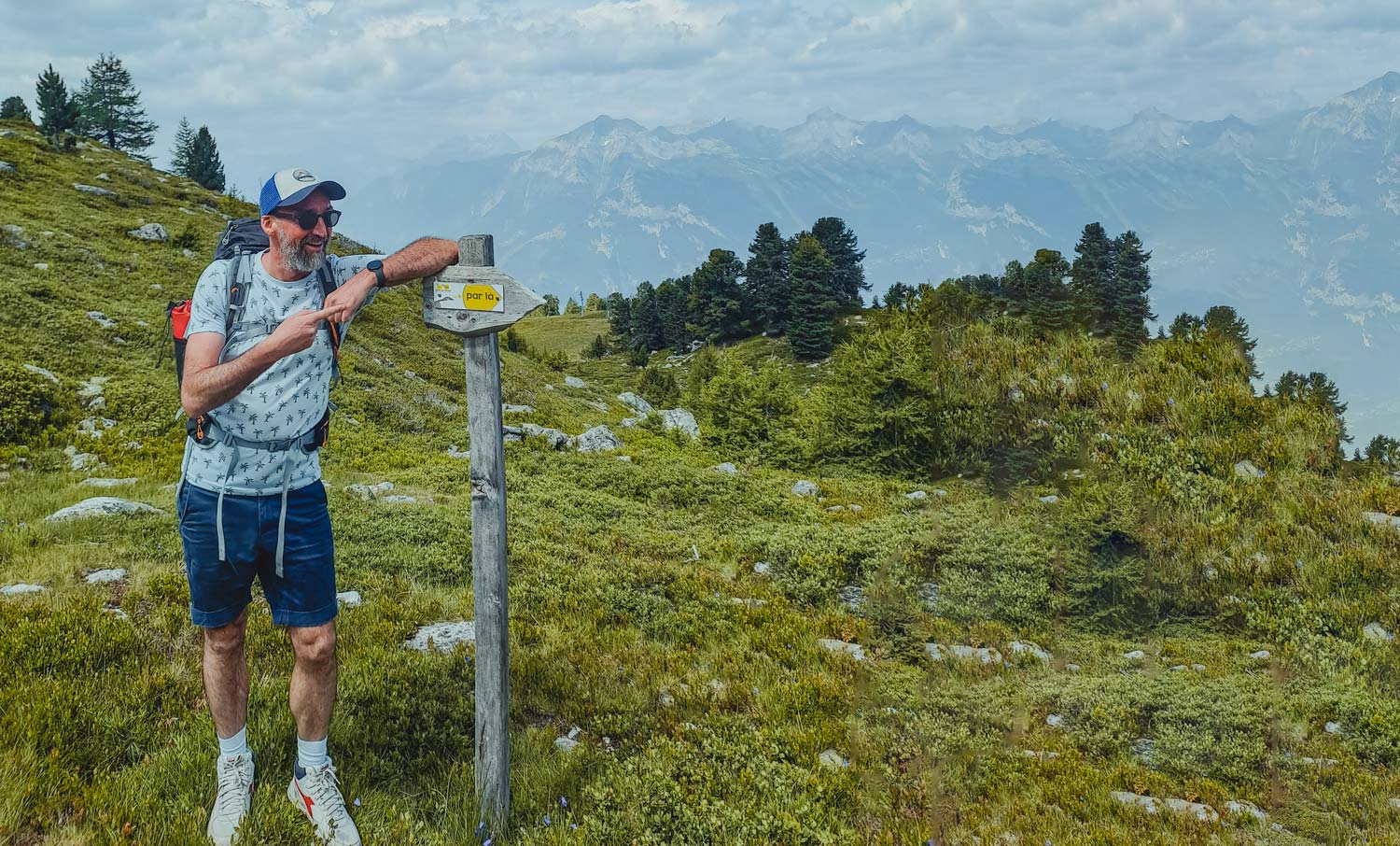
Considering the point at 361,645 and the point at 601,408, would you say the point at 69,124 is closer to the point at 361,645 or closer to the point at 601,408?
the point at 601,408

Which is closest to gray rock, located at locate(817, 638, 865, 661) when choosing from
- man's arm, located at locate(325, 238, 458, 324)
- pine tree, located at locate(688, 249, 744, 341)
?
man's arm, located at locate(325, 238, 458, 324)

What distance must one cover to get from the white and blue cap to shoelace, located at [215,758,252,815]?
9.73 feet

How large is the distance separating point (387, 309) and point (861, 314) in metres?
46.6

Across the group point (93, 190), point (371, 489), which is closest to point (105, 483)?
point (371, 489)

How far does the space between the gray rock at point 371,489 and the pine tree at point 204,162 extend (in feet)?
177

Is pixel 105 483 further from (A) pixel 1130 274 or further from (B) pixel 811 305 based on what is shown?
(A) pixel 1130 274

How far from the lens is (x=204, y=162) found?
55.6 m

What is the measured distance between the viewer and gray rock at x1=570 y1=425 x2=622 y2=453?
20.0m

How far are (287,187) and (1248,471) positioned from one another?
15.0m

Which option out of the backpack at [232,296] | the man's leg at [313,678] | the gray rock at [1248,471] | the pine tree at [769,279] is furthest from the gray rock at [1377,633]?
the pine tree at [769,279]

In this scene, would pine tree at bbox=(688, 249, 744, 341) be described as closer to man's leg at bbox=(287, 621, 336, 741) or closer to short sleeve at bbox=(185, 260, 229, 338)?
man's leg at bbox=(287, 621, 336, 741)

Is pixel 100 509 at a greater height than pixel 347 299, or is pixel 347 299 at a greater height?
pixel 347 299

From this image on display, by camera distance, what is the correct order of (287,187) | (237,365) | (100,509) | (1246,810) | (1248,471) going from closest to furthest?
(237,365) → (287,187) → (1246,810) → (100,509) → (1248,471)

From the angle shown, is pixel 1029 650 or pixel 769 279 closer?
pixel 1029 650
